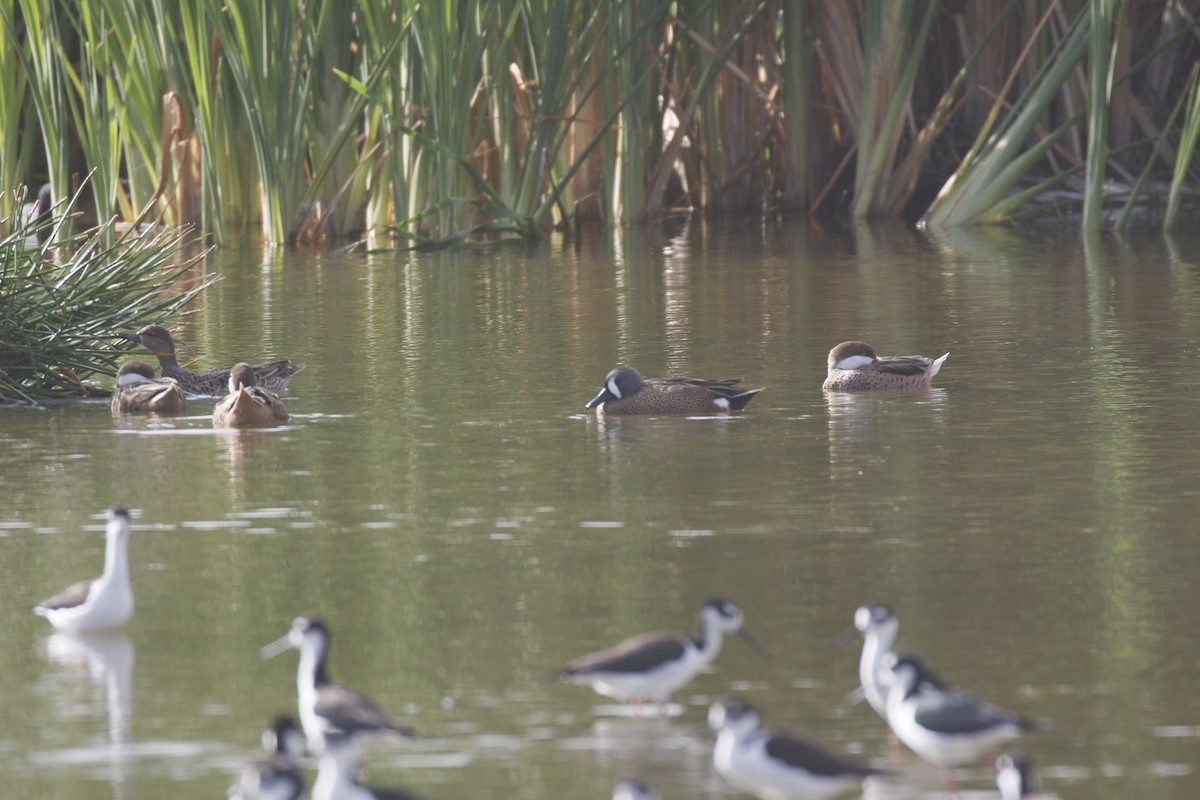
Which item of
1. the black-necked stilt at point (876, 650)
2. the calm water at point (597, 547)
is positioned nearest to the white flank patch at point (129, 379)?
the calm water at point (597, 547)

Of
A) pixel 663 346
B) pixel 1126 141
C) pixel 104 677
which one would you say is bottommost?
pixel 104 677

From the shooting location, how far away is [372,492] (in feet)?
26.8

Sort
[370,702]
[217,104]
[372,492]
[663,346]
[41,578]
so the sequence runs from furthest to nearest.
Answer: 1. [217,104]
2. [663,346]
3. [372,492]
4. [41,578]
5. [370,702]

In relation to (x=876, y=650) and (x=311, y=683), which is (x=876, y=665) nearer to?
(x=876, y=650)

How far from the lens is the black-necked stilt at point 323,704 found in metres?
4.66

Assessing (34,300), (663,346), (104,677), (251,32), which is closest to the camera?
(104,677)

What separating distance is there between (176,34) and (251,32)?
243 cm

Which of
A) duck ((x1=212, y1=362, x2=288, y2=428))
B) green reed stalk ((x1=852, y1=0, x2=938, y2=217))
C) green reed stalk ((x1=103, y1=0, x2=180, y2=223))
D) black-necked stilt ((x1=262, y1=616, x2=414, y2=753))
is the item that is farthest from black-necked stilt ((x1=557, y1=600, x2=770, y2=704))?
green reed stalk ((x1=852, y1=0, x2=938, y2=217))

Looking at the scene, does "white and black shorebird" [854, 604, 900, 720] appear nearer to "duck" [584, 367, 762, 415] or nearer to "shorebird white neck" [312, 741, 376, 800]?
"shorebird white neck" [312, 741, 376, 800]

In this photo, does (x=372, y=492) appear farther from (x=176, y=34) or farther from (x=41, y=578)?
(x=176, y=34)

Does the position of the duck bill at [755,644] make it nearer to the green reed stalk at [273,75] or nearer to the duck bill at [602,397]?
the duck bill at [602,397]

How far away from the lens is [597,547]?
23.3 ft

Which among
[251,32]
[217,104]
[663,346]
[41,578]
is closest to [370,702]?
[41,578]

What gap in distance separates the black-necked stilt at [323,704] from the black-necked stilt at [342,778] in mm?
117
